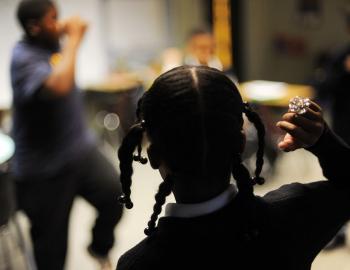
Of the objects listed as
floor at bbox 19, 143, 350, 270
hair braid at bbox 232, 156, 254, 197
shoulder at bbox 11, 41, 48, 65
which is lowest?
floor at bbox 19, 143, 350, 270

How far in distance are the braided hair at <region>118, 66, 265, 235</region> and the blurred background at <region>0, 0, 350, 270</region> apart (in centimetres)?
210

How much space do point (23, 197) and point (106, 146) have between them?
2.57 m

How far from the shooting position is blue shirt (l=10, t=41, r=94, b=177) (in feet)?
Result: 7.06

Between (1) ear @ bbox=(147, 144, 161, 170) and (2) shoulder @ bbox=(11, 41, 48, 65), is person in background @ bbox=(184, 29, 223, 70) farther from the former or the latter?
(1) ear @ bbox=(147, 144, 161, 170)

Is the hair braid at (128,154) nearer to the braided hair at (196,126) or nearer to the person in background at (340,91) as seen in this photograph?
the braided hair at (196,126)

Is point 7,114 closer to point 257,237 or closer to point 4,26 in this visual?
point 4,26

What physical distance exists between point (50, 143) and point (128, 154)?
1.33m

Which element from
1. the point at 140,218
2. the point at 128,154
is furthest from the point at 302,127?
the point at 140,218

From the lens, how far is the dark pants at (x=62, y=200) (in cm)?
224

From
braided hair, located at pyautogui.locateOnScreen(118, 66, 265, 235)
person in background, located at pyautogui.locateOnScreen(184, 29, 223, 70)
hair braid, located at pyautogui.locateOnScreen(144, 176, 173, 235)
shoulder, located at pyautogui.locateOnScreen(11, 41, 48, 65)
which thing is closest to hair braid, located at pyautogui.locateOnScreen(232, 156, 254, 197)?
braided hair, located at pyautogui.locateOnScreen(118, 66, 265, 235)

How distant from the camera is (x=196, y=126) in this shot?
33.6 inches

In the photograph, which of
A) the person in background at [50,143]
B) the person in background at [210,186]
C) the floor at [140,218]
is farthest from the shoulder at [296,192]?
the floor at [140,218]

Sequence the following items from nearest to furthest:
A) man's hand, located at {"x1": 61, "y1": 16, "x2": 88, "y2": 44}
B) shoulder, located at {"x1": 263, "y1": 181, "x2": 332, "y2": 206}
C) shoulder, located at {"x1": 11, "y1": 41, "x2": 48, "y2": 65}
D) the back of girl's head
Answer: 1. the back of girl's head
2. shoulder, located at {"x1": 263, "y1": 181, "x2": 332, "y2": 206}
3. shoulder, located at {"x1": 11, "y1": 41, "x2": 48, "y2": 65}
4. man's hand, located at {"x1": 61, "y1": 16, "x2": 88, "y2": 44}

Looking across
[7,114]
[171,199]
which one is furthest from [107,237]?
[7,114]
